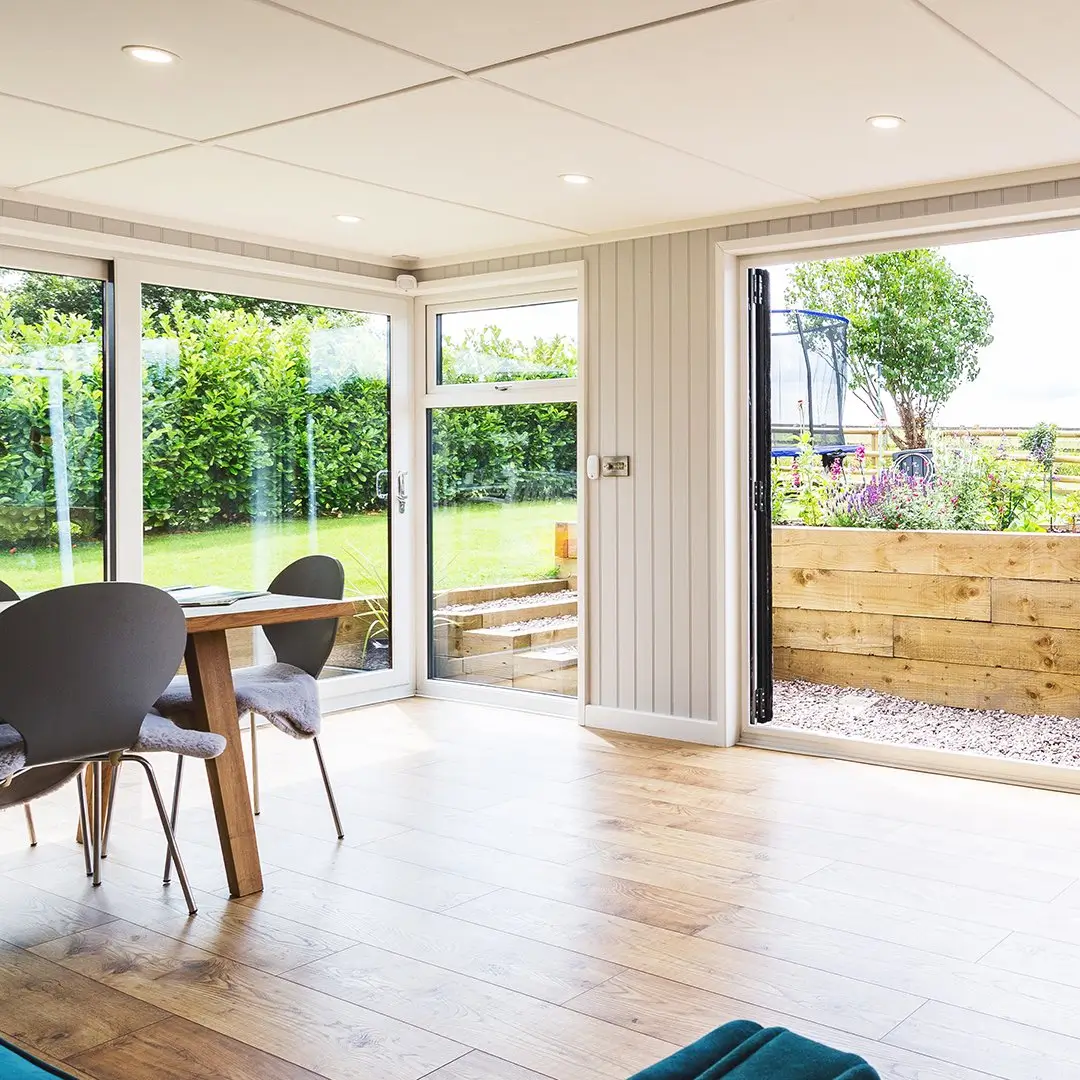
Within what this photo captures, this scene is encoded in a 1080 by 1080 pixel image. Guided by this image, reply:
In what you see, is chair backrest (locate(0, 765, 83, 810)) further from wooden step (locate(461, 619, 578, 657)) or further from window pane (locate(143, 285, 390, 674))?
wooden step (locate(461, 619, 578, 657))

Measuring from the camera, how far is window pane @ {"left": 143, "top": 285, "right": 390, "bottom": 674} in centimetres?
536

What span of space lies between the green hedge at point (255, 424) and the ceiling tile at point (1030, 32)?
2.88 metres

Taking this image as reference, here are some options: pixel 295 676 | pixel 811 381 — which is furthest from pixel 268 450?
pixel 811 381

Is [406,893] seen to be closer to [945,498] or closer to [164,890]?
[164,890]

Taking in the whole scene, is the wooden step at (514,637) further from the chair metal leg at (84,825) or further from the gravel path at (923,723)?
the chair metal leg at (84,825)

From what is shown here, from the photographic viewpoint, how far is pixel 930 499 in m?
5.59

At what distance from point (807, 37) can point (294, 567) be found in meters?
2.37

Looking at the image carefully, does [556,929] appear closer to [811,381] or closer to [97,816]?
[97,816]

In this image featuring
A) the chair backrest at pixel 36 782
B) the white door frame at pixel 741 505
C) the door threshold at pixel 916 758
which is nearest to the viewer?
the chair backrest at pixel 36 782

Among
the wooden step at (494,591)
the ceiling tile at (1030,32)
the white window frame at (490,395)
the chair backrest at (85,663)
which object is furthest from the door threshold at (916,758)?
the chair backrest at (85,663)

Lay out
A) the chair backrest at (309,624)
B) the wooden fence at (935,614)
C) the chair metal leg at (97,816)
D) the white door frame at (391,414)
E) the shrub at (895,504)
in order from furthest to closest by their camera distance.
A: the shrub at (895,504) < the wooden fence at (935,614) < the white door frame at (391,414) < the chair backrest at (309,624) < the chair metal leg at (97,816)

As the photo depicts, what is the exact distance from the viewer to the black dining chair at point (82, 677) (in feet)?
9.42

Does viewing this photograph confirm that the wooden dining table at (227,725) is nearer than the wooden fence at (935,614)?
Yes

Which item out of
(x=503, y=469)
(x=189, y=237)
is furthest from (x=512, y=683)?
(x=189, y=237)
